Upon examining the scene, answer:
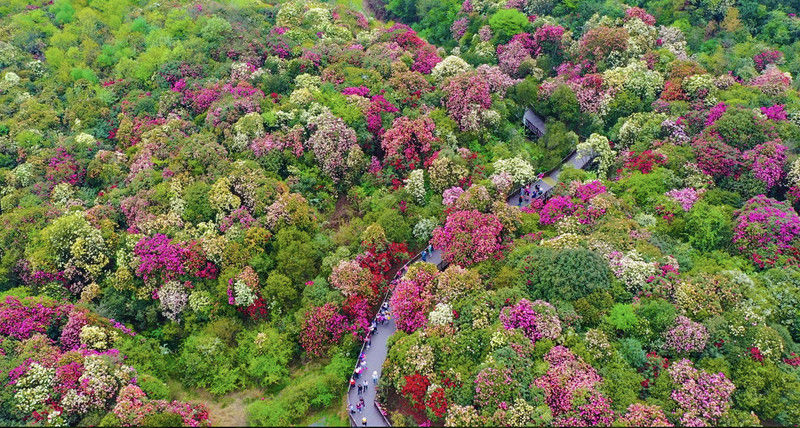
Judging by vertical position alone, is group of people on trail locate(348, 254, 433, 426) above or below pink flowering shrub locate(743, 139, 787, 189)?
below

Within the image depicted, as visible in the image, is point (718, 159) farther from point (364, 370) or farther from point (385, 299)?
point (364, 370)

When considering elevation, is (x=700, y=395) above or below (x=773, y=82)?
below

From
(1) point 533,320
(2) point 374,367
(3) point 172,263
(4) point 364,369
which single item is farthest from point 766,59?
(3) point 172,263

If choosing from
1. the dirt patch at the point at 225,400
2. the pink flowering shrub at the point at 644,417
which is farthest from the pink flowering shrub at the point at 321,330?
the pink flowering shrub at the point at 644,417

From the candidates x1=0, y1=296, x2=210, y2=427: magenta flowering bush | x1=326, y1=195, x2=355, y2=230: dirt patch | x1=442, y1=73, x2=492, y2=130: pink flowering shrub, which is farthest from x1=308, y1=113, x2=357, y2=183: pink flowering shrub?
x1=0, y1=296, x2=210, y2=427: magenta flowering bush

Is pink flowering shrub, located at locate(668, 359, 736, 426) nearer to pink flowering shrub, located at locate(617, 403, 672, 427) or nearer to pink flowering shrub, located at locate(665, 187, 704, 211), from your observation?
pink flowering shrub, located at locate(617, 403, 672, 427)

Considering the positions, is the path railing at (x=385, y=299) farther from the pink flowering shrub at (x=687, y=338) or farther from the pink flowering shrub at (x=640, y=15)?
the pink flowering shrub at (x=640, y=15)
